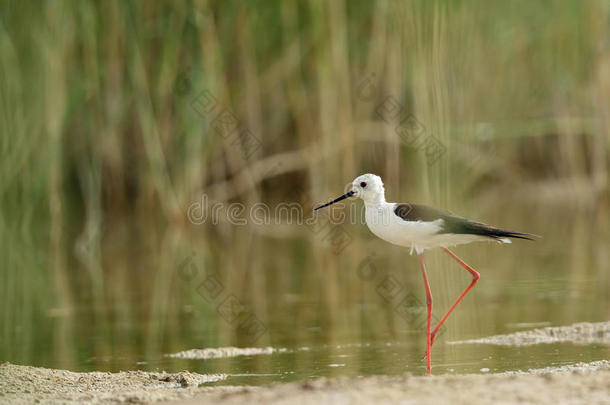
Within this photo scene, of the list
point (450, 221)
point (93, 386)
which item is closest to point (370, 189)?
point (450, 221)

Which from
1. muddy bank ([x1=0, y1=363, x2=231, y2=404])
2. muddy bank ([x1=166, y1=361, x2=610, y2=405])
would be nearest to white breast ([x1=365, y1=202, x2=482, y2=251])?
muddy bank ([x1=0, y1=363, x2=231, y2=404])

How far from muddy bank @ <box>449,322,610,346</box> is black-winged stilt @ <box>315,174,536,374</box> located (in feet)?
1.87

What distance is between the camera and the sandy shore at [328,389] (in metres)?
4.30

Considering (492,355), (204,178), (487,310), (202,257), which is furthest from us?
(204,178)

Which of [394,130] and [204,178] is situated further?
[204,178]

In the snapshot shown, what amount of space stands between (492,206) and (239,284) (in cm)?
861

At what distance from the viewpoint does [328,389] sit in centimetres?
446

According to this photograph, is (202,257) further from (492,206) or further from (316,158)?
(492,206)

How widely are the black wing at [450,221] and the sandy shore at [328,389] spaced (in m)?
0.97

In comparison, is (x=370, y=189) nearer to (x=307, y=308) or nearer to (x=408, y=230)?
(x=408, y=230)

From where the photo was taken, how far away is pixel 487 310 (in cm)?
829

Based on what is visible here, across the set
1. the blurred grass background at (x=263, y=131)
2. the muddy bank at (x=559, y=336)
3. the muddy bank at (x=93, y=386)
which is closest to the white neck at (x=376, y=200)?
the muddy bank at (x=559, y=336)

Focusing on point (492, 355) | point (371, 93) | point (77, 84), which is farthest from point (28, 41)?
point (492, 355)

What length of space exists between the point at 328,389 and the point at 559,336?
2.86m
